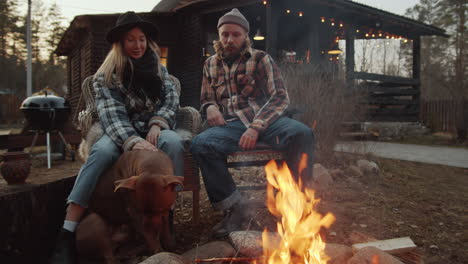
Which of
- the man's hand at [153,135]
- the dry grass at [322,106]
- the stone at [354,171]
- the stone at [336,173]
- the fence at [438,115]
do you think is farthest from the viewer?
the fence at [438,115]

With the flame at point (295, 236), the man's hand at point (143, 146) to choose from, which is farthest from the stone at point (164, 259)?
the man's hand at point (143, 146)

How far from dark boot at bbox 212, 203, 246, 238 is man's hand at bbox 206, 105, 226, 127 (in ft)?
2.54

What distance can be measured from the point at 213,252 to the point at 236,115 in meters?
1.30

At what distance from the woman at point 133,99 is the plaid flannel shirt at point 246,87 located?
447 millimetres

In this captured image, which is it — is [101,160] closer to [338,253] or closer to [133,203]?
[133,203]

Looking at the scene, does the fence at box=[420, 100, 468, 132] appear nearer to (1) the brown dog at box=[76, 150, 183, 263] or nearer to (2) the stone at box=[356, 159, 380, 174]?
(2) the stone at box=[356, 159, 380, 174]

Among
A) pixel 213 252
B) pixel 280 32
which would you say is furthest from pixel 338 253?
pixel 280 32

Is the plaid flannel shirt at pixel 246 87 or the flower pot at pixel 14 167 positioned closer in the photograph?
the flower pot at pixel 14 167

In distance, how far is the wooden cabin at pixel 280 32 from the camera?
10797 mm

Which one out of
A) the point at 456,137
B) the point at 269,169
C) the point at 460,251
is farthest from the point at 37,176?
the point at 456,137

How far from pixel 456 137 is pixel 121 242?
11.4m

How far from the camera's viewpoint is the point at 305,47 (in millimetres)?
13508

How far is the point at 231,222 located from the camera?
2.49 metres

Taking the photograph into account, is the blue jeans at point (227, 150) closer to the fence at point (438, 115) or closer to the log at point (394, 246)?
the log at point (394, 246)
